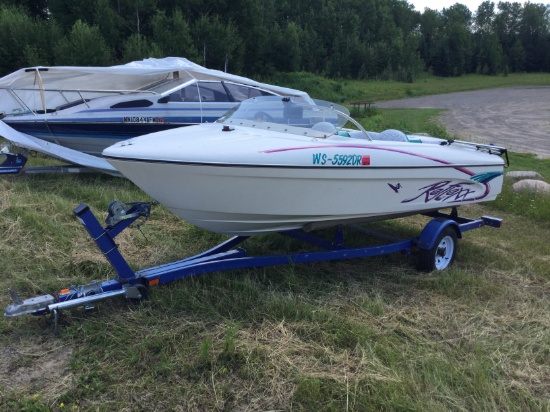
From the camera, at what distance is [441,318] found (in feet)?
11.8

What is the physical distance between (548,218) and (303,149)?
423 centimetres

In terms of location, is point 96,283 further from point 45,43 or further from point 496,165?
point 45,43

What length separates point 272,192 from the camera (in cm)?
356

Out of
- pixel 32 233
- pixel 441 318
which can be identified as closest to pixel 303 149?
pixel 441 318

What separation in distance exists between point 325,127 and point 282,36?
32.8 metres

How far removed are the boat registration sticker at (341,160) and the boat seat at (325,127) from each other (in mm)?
370

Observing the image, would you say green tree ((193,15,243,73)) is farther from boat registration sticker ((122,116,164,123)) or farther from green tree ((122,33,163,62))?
boat registration sticker ((122,116,164,123))

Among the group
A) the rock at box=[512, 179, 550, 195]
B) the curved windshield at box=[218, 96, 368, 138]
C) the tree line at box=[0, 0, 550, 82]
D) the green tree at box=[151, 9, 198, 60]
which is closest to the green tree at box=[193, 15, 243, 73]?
the tree line at box=[0, 0, 550, 82]

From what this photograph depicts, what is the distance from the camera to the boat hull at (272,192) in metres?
3.44

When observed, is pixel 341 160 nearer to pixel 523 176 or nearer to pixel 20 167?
pixel 20 167

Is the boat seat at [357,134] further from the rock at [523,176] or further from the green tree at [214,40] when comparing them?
the green tree at [214,40]

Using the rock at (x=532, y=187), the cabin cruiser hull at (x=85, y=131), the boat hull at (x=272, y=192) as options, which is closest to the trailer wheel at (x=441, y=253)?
the boat hull at (x=272, y=192)

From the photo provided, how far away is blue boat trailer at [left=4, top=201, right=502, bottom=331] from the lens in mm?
3162

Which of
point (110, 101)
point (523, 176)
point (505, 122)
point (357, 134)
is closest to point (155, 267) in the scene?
point (357, 134)
